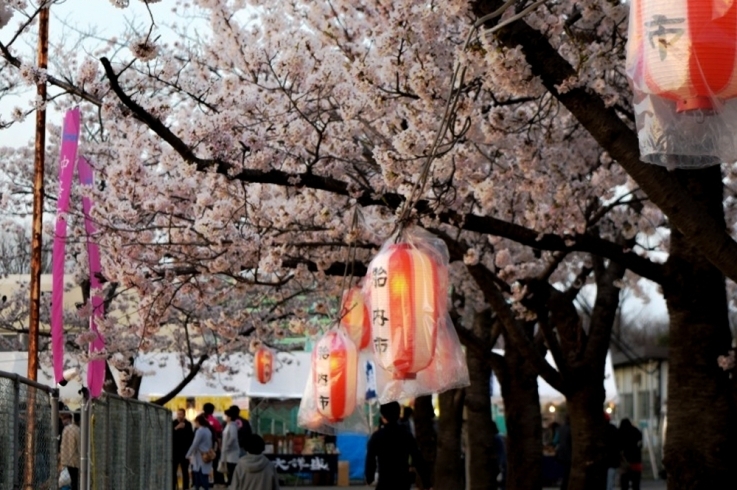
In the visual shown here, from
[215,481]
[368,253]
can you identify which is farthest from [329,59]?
[215,481]

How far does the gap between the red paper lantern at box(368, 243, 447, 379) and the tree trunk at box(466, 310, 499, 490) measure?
1349cm

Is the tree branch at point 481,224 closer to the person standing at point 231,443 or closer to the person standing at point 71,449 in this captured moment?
the person standing at point 71,449

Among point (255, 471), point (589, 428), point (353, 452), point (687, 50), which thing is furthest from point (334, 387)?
point (353, 452)

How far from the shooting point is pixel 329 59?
14109 millimetres

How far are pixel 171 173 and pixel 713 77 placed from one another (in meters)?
11.4

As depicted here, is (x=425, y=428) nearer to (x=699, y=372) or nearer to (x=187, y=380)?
(x=187, y=380)

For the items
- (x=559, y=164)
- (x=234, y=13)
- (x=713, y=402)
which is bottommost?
(x=713, y=402)

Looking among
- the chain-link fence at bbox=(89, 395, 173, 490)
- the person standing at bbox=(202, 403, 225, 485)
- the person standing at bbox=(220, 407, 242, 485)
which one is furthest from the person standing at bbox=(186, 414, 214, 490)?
the chain-link fence at bbox=(89, 395, 173, 490)

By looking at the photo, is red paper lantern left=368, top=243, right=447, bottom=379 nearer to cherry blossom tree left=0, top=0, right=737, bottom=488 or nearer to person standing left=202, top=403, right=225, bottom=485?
cherry blossom tree left=0, top=0, right=737, bottom=488

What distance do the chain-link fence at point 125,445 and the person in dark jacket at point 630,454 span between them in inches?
480

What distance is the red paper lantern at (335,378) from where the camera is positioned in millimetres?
12992

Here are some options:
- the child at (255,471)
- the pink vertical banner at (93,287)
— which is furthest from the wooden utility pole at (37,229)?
the child at (255,471)

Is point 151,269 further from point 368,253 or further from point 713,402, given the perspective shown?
point 713,402

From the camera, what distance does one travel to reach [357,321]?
14.6 m
